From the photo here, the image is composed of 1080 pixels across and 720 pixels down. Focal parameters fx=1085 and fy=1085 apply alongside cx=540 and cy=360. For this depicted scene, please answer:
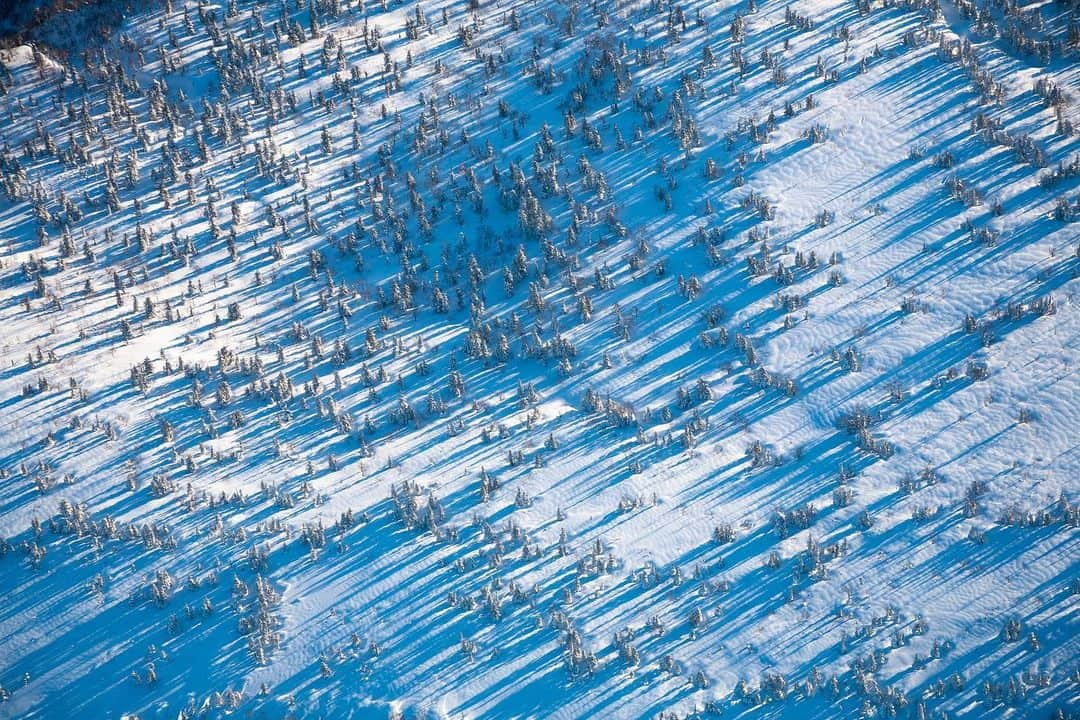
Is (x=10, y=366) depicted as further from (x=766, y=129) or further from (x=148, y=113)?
(x=766, y=129)

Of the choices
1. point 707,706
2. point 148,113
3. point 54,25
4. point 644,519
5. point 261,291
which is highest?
point 54,25

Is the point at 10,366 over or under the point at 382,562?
over

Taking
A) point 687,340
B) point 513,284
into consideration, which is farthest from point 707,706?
point 513,284

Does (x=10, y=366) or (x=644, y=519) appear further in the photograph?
(x=10, y=366)

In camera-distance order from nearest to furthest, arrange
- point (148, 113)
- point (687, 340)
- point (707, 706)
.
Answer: point (707, 706), point (687, 340), point (148, 113)

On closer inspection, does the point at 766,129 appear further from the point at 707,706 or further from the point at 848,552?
the point at 707,706

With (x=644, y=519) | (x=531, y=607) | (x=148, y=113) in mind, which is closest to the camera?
(x=531, y=607)
